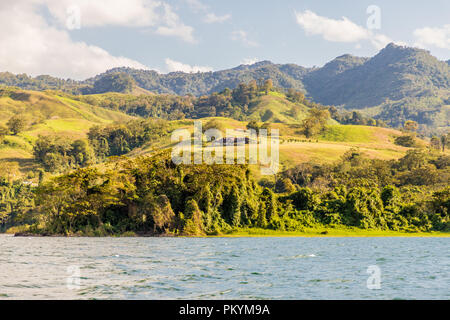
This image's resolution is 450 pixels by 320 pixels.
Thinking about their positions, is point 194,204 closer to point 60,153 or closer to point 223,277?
point 223,277

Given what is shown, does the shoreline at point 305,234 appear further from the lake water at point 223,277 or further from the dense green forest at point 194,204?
the lake water at point 223,277

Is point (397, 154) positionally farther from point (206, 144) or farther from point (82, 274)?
point (82, 274)

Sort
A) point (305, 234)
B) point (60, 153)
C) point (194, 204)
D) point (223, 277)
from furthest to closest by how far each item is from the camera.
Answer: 1. point (60, 153)
2. point (305, 234)
3. point (194, 204)
4. point (223, 277)

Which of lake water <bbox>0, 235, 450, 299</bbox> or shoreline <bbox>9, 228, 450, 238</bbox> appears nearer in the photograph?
lake water <bbox>0, 235, 450, 299</bbox>

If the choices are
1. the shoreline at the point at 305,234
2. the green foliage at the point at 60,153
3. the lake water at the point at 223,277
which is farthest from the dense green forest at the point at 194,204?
the green foliage at the point at 60,153

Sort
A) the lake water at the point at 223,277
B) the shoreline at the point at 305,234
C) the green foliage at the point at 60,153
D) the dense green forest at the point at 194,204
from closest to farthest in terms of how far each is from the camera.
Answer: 1. the lake water at the point at 223,277
2. the shoreline at the point at 305,234
3. the dense green forest at the point at 194,204
4. the green foliage at the point at 60,153

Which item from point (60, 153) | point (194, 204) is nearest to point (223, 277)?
point (194, 204)

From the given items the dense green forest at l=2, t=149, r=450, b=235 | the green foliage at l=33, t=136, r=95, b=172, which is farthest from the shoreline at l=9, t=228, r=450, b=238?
the green foliage at l=33, t=136, r=95, b=172

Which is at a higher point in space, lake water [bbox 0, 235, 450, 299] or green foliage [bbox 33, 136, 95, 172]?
green foliage [bbox 33, 136, 95, 172]

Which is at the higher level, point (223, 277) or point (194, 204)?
point (194, 204)

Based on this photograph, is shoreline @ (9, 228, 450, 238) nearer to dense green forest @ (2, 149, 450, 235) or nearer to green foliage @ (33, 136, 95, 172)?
dense green forest @ (2, 149, 450, 235)

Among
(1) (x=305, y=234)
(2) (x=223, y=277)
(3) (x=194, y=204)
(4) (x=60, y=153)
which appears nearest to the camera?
(2) (x=223, y=277)

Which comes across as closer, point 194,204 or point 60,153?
point 194,204
